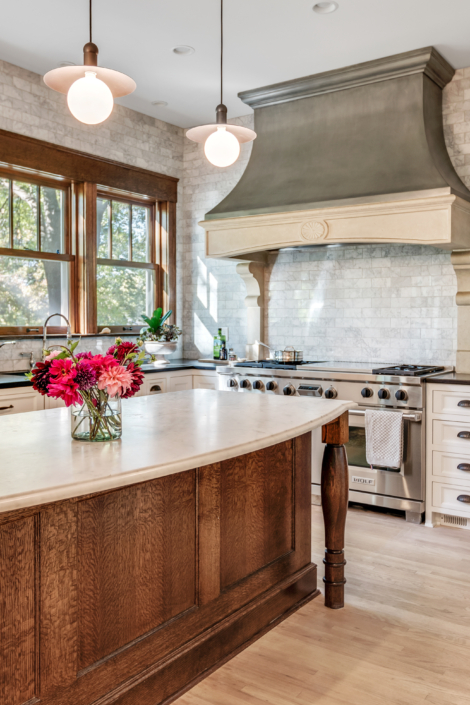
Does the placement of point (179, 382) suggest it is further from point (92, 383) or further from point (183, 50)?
point (92, 383)

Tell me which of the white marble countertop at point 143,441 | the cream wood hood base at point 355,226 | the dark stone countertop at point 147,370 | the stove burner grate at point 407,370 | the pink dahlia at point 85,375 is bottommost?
the white marble countertop at point 143,441

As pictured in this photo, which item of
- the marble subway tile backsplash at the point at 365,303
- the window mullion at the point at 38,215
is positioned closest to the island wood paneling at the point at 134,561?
the marble subway tile backsplash at the point at 365,303

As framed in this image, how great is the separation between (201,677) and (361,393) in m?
2.41

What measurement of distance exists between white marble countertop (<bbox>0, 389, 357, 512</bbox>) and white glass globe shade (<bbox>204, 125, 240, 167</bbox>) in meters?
1.11

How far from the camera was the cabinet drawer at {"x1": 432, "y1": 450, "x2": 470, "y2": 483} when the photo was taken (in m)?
3.92

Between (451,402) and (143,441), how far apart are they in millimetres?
2616

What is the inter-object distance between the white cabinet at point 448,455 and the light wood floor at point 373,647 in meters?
0.49

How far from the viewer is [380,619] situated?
278 centimetres

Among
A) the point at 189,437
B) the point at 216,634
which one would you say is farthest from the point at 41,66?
the point at 216,634

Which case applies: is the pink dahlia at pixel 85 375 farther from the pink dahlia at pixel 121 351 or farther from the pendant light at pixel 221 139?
the pendant light at pixel 221 139

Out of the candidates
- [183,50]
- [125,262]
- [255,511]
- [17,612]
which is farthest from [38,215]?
[17,612]

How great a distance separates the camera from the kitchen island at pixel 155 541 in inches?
65.5

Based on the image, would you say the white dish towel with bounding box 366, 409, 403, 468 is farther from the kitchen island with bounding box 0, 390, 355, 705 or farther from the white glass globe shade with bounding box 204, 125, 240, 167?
the white glass globe shade with bounding box 204, 125, 240, 167

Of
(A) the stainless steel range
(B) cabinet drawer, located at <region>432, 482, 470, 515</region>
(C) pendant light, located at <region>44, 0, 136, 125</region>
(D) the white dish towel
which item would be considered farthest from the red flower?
(B) cabinet drawer, located at <region>432, 482, 470, 515</region>
